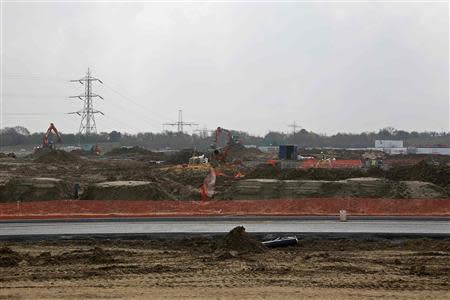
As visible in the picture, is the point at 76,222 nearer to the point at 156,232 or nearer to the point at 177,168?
the point at 156,232

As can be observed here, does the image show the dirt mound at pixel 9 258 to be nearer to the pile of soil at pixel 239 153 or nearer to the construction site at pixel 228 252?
the construction site at pixel 228 252

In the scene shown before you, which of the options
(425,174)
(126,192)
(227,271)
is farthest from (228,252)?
(425,174)

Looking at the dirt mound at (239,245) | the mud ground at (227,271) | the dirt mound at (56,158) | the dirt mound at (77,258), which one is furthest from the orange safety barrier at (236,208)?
the dirt mound at (56,158)

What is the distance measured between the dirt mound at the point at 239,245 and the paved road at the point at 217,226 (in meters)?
3.46

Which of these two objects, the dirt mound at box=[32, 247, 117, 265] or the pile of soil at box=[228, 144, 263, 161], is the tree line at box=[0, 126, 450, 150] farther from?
the dirt mound at box=[32, 247, 117, 265]

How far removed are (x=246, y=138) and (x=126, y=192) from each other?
12530cm

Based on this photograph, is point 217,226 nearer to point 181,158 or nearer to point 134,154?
point 181,158

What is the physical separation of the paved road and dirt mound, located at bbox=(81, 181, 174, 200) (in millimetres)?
8010

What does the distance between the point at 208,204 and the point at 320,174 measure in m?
13.1

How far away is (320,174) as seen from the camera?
Answer: 34.7 meters

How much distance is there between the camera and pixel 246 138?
15450 centimetres

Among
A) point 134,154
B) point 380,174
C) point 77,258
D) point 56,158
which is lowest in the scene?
point 77,258

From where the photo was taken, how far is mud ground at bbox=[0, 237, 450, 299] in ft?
34.5

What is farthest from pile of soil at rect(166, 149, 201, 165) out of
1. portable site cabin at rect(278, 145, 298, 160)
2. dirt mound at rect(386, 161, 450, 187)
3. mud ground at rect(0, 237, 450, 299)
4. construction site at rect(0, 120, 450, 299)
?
mud ground at rect(0, 237, 450, 299)
